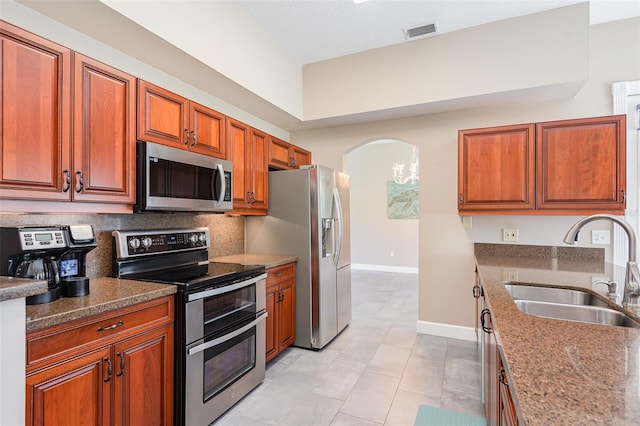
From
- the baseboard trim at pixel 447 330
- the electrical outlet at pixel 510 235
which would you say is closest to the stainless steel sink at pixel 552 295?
the electrical outlet at pixel 510 235

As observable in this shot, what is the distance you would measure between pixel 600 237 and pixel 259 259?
314 cm

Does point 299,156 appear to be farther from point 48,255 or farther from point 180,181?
point 48,255

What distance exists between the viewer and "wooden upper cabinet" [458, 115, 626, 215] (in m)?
2.59

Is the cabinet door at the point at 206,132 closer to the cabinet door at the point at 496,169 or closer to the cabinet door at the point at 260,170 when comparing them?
the cabinet door at the point at 260,170

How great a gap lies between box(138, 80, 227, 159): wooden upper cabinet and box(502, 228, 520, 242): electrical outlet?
282 cm

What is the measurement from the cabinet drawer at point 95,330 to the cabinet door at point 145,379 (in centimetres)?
6

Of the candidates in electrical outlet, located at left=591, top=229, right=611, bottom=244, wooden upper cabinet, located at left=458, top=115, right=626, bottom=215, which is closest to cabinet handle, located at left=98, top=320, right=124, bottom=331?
wooden upper cabinet, located at left=458, top=115, right=626, bottom=215

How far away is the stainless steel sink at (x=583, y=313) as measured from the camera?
145 cm

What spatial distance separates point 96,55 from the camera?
82.0 inches

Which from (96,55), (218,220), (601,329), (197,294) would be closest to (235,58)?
(96,55)

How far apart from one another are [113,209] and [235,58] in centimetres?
161

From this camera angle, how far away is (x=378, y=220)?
7707 mm

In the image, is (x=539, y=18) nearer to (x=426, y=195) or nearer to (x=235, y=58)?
(x=426, y=195)

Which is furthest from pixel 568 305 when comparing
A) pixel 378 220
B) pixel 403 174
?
pixel 378 220
